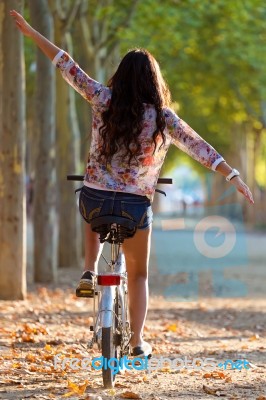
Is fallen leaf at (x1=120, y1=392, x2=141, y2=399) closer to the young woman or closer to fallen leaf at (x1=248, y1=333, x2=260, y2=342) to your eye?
the young woman

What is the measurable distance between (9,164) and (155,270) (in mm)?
9184

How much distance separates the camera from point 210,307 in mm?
14719

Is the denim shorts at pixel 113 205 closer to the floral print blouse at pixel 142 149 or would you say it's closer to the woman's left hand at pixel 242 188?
the floral print blouse at pixel 142 149

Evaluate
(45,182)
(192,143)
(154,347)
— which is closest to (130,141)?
(192,143)

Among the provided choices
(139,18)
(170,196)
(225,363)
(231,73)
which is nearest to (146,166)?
(225,363)

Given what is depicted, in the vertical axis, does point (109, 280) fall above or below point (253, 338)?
above

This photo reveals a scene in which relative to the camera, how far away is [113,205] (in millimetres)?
7250

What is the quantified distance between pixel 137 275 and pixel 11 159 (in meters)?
5.79

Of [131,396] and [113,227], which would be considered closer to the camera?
[131,396]

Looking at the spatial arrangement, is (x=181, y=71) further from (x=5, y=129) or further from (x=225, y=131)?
(x=5, y=129)

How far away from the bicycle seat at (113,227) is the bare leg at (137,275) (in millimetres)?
94

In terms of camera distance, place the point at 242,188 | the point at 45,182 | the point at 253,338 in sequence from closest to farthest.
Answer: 1. the point at 242,188
2. the point at 253,338
3. the point at 45,182

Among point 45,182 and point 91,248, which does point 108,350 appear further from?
point 45,182

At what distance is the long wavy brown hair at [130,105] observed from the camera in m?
7.27
